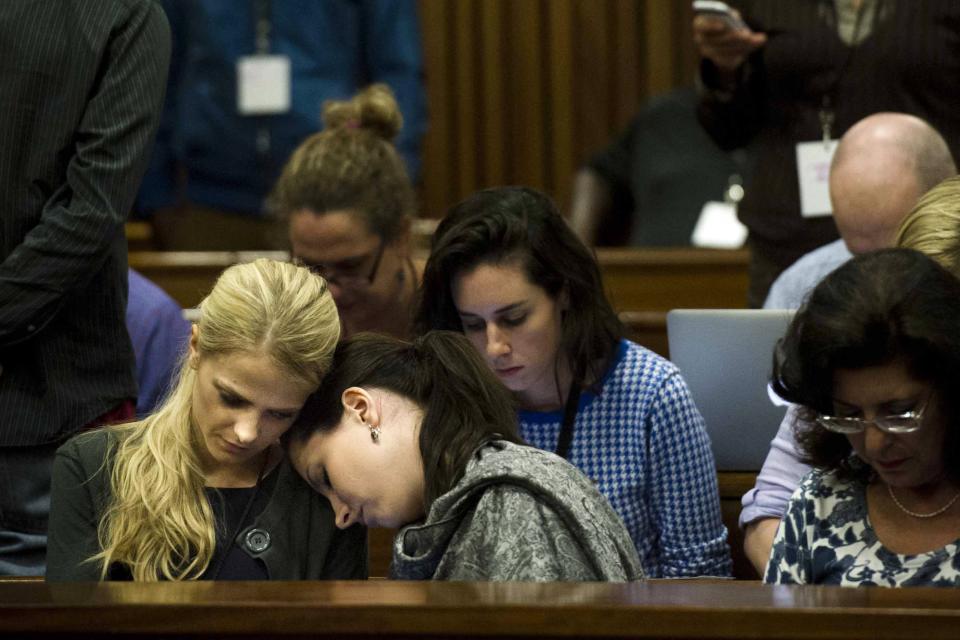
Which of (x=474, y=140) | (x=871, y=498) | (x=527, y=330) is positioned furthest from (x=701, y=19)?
(x=474, y=140)

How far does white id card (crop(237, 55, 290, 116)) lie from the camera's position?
4098 mm

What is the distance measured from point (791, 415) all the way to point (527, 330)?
0.46m

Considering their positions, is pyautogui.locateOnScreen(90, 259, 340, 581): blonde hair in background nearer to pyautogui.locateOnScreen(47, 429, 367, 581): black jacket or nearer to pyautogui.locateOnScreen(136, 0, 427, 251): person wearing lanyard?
pyautogui.locateOnScreen(47, 429, 367, 581): black jacket

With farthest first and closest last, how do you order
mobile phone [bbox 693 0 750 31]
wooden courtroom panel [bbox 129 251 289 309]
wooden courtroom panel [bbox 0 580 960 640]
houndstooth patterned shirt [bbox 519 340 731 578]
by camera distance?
wooden courtroom panel [bbox 129 251 289 309] → mobile phone [bbox 693 0 750 31] → houndstooth patterned shirt [bbox 519 340 731 578] → wooden courtroom panel [bbox 0 580 960 640]

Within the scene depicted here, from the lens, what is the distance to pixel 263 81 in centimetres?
410

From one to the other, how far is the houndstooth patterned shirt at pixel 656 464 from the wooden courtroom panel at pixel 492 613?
3.08 feet

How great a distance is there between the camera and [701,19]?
2820 millimetres

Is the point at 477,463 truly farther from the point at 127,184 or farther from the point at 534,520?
the point at 127,184

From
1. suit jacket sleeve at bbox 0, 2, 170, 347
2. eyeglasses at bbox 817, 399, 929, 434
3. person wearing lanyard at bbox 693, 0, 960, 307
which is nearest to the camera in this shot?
eyeglasses at bbox 817, 399, 929, 434

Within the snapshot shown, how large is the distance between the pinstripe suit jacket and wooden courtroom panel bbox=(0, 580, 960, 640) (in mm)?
897

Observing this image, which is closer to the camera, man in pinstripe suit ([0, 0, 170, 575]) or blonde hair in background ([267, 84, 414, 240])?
man in pinstripe suit ([0, 0, 170, 575])

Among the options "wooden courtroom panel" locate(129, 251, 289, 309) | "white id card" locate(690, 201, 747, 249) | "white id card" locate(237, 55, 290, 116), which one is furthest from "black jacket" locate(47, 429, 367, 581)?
"white id card" locate(690, 201, 747, 249)

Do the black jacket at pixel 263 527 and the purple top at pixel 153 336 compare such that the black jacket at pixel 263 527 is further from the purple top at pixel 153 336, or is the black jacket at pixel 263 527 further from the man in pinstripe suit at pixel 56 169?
the purple top at pixel 153 336

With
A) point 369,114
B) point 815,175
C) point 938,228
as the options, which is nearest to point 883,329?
point 938,228
